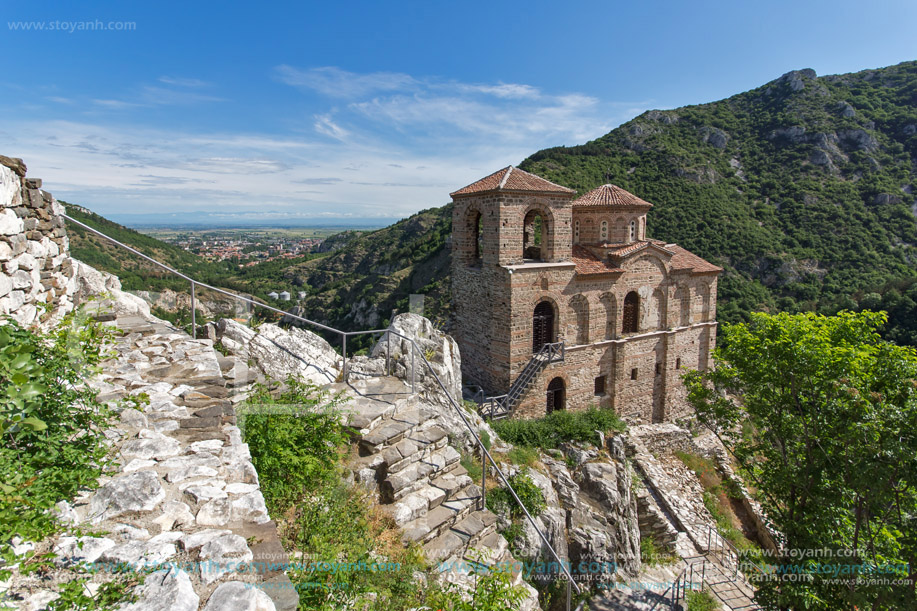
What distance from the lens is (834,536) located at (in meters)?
8.52

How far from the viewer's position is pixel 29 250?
5035 millimetres

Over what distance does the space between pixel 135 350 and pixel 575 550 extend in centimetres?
855

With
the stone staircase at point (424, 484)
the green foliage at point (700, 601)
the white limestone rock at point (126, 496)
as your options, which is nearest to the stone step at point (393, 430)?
the stone staircase at point (424, 484)

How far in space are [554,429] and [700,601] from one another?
4992 mm

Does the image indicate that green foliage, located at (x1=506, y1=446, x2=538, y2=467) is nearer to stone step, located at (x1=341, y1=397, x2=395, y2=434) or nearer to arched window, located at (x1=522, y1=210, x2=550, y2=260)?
stone step, located at (x1=341, y1=397, x2=395, y2=434)

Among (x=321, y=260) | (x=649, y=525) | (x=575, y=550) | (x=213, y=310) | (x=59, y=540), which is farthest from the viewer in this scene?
(x=321, y=260)

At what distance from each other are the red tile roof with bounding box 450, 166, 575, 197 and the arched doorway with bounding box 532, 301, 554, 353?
152 inches

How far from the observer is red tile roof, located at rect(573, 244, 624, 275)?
16.3 meters

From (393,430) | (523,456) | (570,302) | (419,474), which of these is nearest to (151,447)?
(393,430)

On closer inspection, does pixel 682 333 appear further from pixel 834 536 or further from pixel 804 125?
pixel 804 125

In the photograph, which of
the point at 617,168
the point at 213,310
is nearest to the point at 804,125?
the point at 617,168

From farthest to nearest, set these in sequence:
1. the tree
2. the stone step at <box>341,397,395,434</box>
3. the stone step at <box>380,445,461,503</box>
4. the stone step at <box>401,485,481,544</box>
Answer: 1. the tree
2. the stone step at <box>341,397,395,434</box>
3. the stone step at <box>380,445,461,503</box>
4. the stone step at <box>401,485,481,544</box>

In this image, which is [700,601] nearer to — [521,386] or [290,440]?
[521,386]

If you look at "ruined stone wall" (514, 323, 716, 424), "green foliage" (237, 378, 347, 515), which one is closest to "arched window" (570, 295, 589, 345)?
"ruined stone wall" (514, 323, 716, 424)
